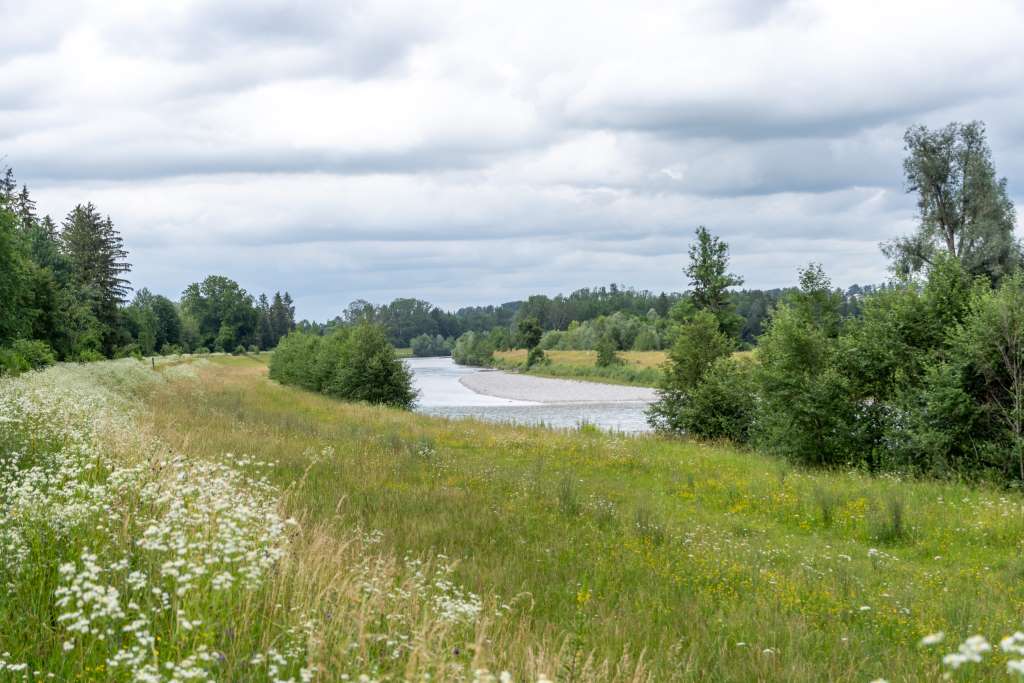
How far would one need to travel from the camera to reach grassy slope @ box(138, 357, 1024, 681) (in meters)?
7.00

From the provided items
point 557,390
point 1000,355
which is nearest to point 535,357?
point 557,390

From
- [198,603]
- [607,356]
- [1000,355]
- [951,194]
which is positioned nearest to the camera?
[198,603]

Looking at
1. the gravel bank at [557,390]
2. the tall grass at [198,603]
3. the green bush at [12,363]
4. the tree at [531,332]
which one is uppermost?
the tree at [531,332]

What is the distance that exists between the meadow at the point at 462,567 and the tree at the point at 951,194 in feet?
102

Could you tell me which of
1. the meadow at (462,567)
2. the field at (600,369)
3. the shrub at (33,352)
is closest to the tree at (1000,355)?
the meadow at (462,567)

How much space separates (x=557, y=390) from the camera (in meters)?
79.6

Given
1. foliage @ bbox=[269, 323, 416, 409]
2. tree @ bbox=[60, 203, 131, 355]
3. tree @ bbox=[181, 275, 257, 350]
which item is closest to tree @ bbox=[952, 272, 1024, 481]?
foliage @ bbox=[269, 323, 416, 409]

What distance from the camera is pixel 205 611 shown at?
506cm

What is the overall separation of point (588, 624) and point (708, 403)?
23749mm

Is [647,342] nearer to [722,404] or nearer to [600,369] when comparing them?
[600,369]

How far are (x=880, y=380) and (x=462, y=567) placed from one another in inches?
677

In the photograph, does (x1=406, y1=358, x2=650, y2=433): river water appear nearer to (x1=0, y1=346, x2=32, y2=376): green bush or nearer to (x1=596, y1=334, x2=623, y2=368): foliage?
(x1=0, y1=346, x2=32, y2=376): green bush

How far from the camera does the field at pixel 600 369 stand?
83.9m

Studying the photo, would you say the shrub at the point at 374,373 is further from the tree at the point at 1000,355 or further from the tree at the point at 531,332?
the tree at the point at 531,332
